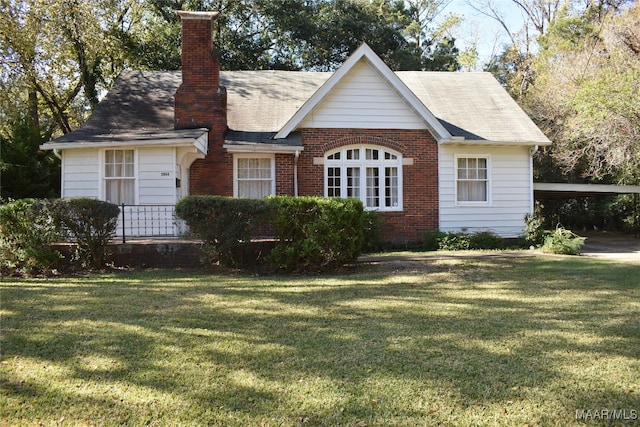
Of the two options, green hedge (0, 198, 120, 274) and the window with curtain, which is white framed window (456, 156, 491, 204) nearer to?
the window with curtain

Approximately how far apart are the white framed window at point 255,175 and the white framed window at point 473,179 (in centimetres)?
576

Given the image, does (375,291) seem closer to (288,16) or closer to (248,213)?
(248,213)

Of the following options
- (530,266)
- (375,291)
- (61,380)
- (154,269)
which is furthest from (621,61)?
(61,380)

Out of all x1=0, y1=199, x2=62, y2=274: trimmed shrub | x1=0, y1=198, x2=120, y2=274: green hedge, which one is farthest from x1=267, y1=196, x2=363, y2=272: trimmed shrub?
x1=0, y1=199, x2=62, y2=274: trimmed shrub

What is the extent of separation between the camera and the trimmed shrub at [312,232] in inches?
391

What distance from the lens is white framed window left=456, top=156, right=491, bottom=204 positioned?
15648mm

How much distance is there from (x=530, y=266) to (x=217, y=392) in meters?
8.87

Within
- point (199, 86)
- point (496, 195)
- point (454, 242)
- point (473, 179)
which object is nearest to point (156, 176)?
point (199, 86)

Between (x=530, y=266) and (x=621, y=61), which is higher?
(x=621, y=61)

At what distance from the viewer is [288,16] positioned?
30375 mm

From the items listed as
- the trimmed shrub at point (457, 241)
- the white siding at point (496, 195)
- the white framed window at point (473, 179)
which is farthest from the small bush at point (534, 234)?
the white framed window at point (473, 179)

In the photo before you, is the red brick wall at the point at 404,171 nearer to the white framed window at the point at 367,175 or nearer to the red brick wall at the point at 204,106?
the white framed window at the point at 367,175

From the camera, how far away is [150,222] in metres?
12.9

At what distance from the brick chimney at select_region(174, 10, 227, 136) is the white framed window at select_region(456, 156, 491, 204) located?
289 inches
